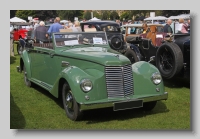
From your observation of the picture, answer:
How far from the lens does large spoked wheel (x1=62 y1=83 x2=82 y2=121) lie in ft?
16.1

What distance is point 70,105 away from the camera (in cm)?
509

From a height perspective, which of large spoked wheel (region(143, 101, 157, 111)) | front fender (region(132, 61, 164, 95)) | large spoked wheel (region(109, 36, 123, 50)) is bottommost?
large spoked wheel (region(143, 101, 157, 111))

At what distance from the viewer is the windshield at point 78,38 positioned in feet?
20.1

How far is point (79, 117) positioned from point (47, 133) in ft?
2.06

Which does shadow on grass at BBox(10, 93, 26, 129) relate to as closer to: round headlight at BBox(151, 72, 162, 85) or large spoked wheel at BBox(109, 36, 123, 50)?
round headlight at BBox(151, 72, 162, 85)

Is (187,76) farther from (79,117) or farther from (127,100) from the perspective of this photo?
(79,117)

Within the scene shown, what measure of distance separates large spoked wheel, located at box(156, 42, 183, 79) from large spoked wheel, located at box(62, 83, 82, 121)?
2.96 metres

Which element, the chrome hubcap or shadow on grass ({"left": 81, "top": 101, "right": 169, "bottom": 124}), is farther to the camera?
shadow on grass ({"left": 81, "top": 101, "right": 169, "bottom": 124})

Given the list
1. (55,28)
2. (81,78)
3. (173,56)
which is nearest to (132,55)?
(173,56)

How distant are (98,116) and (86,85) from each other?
0.79 metres

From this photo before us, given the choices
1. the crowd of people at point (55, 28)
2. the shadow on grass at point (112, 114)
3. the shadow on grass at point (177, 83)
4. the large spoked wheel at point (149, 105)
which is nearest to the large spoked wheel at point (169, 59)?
the shadow on grass at point (177, 83)

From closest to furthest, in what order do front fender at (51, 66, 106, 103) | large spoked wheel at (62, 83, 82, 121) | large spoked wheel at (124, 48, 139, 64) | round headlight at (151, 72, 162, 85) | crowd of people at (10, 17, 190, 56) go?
front fender at (51, 66, 106, 103)
large spoked wheel at (62, 83, 82, 121)
round headlight at (151, 72, 162, 85)
crowd of people at (10, 17, 190, 56)
large spoked wheel at (124, 48, 139, 64)

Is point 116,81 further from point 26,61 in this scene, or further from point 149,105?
point 26,61

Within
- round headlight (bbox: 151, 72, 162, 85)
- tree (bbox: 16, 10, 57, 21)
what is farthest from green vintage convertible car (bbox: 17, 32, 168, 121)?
tree (bbox: 16, 10, 57, 21)
